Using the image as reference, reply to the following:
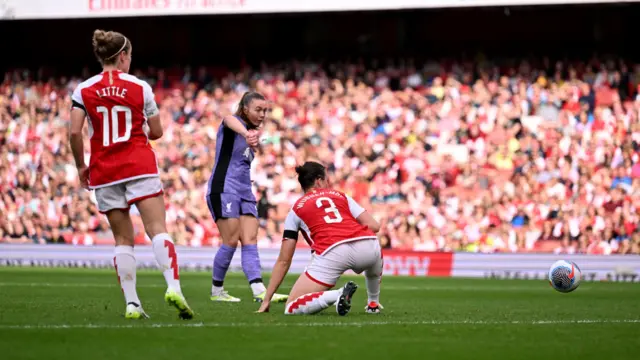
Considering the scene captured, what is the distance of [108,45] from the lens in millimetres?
7547

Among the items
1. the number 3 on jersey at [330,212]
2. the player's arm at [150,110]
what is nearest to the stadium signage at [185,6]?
the number 3 on jersey at [330,212]

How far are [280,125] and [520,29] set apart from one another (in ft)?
21.6

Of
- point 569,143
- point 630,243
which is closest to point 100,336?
point 630,243

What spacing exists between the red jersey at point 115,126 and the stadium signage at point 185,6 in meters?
16.4

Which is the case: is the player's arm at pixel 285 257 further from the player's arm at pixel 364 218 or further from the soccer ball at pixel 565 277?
the soccer ball at pixel 565 277

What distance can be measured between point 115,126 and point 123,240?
86 centimetres

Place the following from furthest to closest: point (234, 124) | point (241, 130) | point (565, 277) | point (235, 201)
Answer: point (565, 277)
point (235, 201)
point (234, 124)
point (241, 130)

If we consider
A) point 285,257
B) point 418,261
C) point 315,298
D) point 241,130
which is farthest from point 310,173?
point 418,261

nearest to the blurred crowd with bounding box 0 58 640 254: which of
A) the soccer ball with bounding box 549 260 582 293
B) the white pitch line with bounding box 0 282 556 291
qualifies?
the white pitch line with bounding box 0 282 556 291

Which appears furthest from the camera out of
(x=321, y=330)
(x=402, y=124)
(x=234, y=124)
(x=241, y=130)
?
(x=402, y=124)

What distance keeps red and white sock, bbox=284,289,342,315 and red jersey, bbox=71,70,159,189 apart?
169 cm

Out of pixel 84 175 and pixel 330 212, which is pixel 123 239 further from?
pixel 330 212

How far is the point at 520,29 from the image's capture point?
2611cm

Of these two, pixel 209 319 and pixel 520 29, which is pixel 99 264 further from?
pixel 209 319
